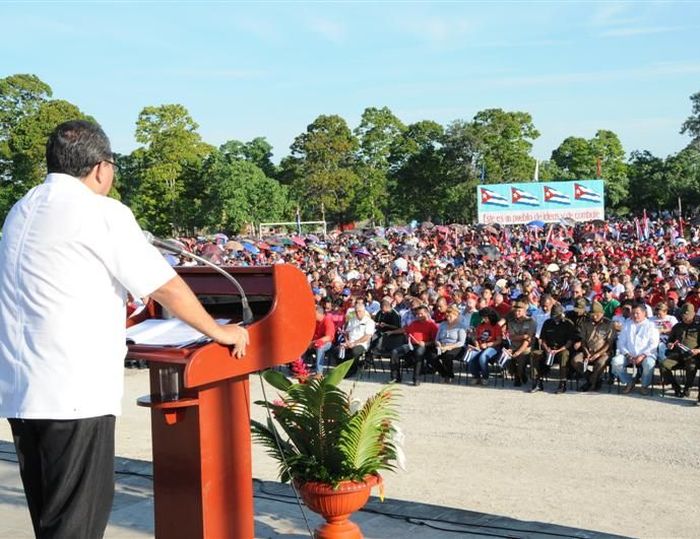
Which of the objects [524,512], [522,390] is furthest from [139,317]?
[522,390]

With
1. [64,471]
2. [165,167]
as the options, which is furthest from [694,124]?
[64,471]

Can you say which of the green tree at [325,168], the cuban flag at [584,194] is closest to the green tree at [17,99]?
the green tree at [325,168]

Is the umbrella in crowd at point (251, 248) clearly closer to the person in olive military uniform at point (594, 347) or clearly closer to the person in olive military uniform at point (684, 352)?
the person in olive military uniform at point (594, 347)

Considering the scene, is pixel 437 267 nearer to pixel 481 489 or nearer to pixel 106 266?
pixel 481 489

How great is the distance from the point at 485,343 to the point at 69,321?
9.08 meters

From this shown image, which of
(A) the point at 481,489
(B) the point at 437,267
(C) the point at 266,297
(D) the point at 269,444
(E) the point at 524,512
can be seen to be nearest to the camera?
(C) the point at 266,297

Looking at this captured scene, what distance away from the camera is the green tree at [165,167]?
51469 mm

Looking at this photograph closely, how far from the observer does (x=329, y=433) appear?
380 cm

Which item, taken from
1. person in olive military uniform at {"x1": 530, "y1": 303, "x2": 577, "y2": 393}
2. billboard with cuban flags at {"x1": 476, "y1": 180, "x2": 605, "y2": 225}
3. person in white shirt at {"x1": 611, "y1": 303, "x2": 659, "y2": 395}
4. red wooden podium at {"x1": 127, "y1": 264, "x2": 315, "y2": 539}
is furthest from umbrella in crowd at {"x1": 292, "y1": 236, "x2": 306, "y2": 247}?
red wooden podium at {"x1": 127, "y1": 264, "x2": 315, "y2": 539}

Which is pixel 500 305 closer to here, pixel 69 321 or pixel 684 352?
pixel 684 352

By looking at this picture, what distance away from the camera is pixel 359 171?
59.6 meters

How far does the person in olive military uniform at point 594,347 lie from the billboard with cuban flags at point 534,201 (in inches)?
999

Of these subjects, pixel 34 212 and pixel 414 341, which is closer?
pixel 34 212

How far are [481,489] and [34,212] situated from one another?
179 inches
